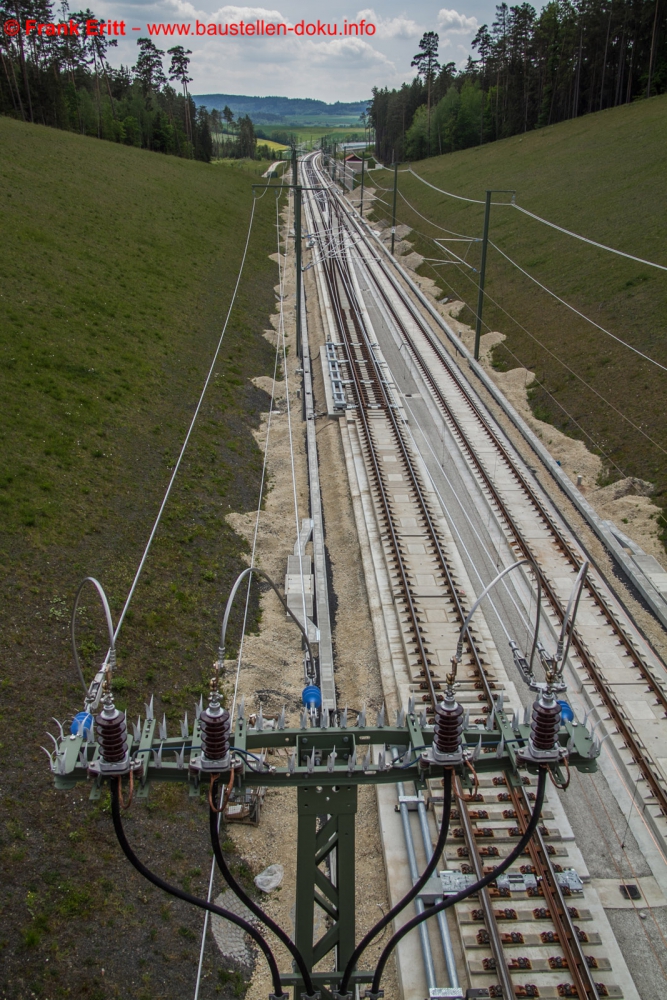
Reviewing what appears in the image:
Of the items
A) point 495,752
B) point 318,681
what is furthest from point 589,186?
point 495,752

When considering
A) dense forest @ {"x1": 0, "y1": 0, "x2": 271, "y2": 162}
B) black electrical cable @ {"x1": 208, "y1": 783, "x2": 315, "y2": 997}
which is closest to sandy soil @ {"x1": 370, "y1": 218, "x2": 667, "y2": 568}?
black electrical cable @ {"x1": 208, "y1": 783, "x2": 315, "y2": 997}

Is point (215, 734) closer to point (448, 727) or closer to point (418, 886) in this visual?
point (448, 727)

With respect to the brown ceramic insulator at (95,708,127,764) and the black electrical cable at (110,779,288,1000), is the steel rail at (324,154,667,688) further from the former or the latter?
the brown ceramic insulator at (95,708,127,764)

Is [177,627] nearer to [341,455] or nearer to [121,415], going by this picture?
[121,415]

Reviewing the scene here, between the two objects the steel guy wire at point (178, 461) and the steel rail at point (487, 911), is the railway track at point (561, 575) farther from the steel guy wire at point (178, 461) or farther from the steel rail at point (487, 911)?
the steel guy wire at point (178, 461)

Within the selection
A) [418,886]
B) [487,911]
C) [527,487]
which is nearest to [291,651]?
[487,911]

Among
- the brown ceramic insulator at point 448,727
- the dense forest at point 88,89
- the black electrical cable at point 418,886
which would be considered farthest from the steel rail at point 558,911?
the dense forest at point 88,89
